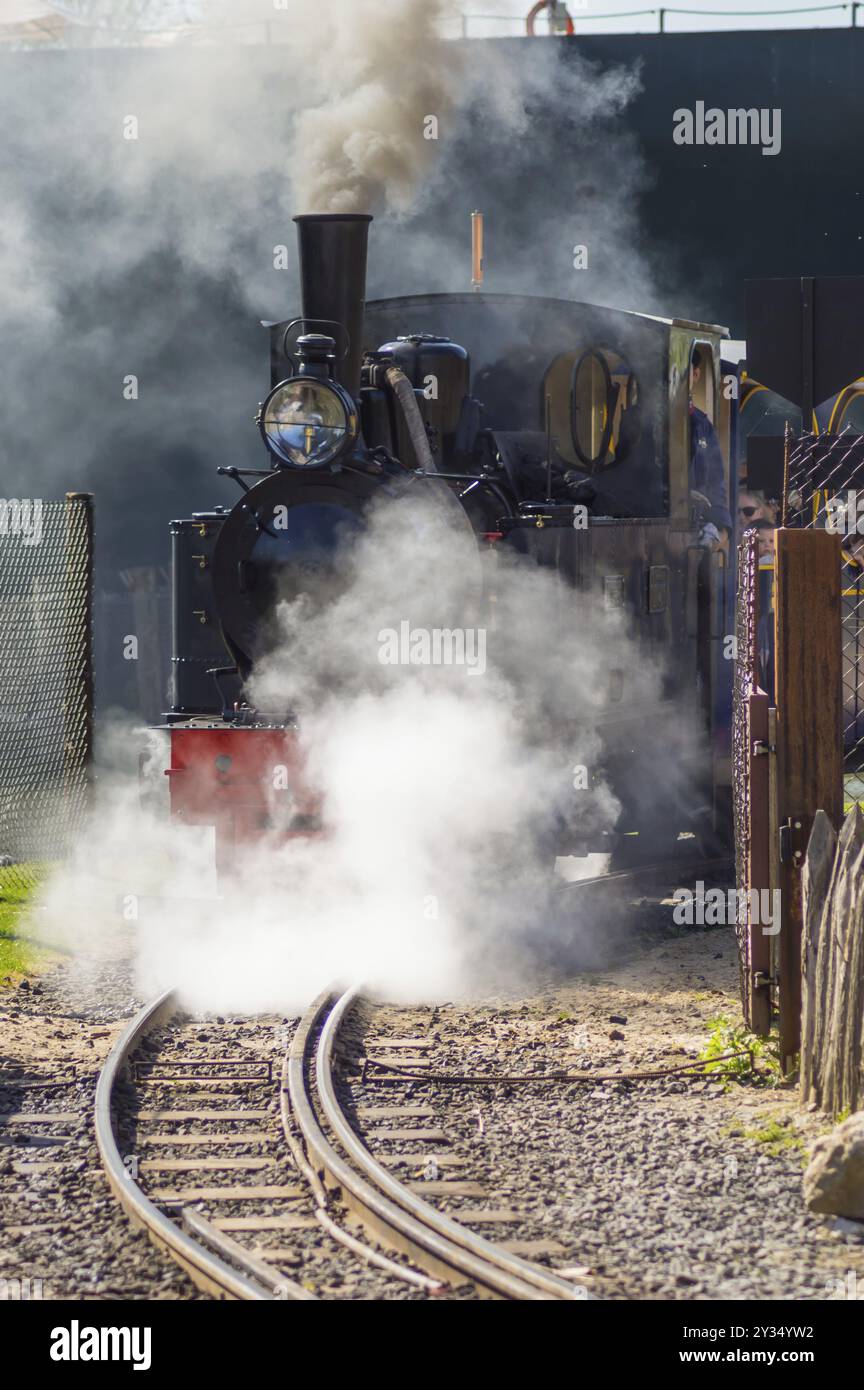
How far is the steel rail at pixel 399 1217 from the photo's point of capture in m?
3.66

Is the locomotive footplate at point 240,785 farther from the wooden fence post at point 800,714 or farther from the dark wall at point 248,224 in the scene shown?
the dark wall at point 248,224

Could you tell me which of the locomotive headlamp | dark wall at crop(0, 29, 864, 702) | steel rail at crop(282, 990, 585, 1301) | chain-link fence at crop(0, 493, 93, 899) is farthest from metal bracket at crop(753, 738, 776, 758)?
dark wall at crop(0, 29, 864, 702)

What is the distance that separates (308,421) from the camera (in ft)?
23.7

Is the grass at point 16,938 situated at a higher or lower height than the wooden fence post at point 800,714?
lower

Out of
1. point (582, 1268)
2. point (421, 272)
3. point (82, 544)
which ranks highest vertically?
point (421, 272)

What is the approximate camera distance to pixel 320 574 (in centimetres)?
738

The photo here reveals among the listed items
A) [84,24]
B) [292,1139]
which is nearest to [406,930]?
[292,1139]

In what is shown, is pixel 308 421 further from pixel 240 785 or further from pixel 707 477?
pixel 707 477

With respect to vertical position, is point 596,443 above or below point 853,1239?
above

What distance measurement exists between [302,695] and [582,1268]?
12.8 ft

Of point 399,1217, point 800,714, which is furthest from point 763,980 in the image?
point 399,1217

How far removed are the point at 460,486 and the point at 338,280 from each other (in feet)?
3.58

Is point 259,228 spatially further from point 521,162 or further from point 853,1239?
point 853,1239

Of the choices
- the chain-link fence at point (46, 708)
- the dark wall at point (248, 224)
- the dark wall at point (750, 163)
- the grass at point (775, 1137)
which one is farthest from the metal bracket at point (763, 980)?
the dark wall at point (750, 163)
